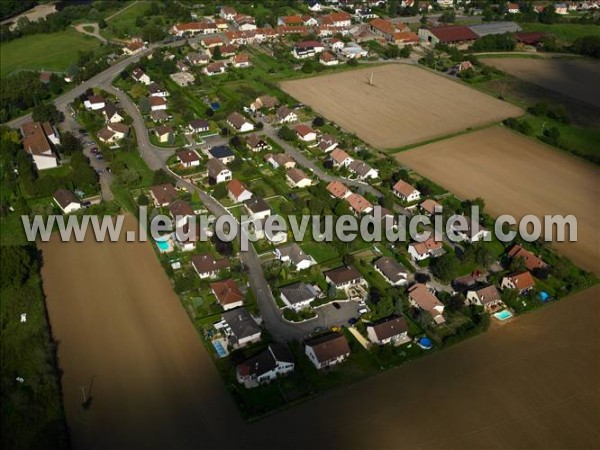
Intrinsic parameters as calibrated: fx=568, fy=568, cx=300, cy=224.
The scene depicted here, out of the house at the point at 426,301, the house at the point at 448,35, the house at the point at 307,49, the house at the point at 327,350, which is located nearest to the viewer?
Result: the house at the point at 327,350

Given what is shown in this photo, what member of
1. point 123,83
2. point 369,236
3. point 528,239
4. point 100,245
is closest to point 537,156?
point 528,239

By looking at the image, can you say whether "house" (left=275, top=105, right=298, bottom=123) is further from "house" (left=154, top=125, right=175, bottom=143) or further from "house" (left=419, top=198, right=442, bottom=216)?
"house" (left=419, top=198, right=442, bottom=216)

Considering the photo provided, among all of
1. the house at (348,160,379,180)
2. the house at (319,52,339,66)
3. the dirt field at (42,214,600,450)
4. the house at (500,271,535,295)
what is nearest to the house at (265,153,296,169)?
the house at (348,160,379,180)

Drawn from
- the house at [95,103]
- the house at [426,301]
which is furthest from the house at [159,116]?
the house at [426,301]

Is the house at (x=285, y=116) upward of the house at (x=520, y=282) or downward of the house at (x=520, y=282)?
upward

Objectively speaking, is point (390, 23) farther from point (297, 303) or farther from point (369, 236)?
point (297, 303)

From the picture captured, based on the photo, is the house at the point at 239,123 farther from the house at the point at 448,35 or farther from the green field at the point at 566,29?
the green field at the point at 566,29

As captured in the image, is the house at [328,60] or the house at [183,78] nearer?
the house at [183,78]

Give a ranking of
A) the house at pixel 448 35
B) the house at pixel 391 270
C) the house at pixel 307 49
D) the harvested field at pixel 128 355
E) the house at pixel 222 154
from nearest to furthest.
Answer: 1. the harvested field at pixel 128 355
2. the house at pixel 391 270
3. the house at pixel 222 154
4. the house at pixel 307 49
5. the house at pixel 448 35
